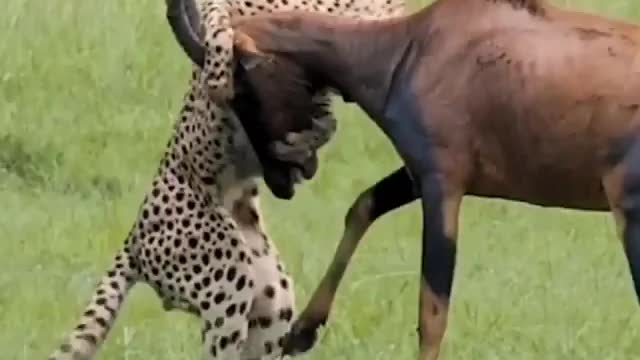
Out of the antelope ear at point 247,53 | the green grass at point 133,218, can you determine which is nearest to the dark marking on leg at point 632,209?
the antelope ear at point 247,53

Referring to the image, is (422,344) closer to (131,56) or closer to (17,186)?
(17,186)

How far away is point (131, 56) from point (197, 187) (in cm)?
505

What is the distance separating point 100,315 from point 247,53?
1.69 m

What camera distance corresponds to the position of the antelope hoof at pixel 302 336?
6703mm

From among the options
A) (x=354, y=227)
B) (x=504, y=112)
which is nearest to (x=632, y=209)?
(x=504, y=112)

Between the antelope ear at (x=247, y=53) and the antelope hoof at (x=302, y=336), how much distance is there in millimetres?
759

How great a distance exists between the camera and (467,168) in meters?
6.21

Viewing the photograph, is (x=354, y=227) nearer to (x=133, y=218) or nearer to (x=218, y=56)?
(x=218, y=56)

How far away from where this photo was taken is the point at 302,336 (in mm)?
6719

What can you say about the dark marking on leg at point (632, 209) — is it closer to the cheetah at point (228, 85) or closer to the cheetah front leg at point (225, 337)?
the cheetah at point (228, 85)

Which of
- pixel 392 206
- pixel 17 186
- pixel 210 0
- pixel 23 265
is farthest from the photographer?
pixel 17 186

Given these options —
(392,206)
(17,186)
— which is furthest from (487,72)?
(17,186)

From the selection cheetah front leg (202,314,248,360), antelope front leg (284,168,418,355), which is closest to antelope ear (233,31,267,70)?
antelope front leg (284,168,418,355)

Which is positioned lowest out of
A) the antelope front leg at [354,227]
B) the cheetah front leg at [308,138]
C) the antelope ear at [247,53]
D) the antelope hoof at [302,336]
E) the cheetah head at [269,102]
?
the antelope hoof at [302,336]
